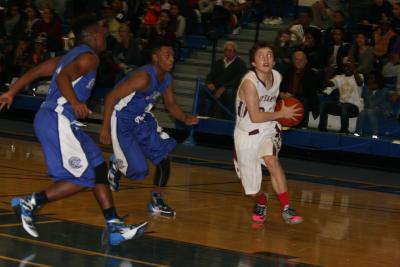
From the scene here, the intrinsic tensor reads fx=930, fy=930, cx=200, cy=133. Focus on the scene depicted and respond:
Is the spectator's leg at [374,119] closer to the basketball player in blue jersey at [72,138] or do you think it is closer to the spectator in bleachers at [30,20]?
the spectator in bleachers at [30,20]

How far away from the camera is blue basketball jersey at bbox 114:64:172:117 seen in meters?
9.24

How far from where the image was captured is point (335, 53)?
56.9 feet

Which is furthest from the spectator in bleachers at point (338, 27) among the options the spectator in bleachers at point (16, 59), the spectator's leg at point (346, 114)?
the spectator in bleachers at point (16, 59)

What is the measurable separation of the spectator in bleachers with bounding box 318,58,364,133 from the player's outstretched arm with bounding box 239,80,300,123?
283 inches

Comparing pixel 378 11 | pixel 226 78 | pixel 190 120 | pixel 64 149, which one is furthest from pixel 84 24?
pixel 378 11

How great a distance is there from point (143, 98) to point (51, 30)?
38.5 ft

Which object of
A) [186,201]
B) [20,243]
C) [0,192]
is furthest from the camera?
[186,201]

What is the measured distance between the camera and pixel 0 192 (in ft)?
32.7

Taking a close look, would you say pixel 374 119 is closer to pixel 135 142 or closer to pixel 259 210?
pixel 259 210

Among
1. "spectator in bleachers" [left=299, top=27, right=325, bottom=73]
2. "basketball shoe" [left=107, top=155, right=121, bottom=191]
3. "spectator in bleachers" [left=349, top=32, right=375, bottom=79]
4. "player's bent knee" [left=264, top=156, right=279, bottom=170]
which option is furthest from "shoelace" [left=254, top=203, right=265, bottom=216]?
"spectator in bleachers" [left=299, top=27, right=325, bottom=73]

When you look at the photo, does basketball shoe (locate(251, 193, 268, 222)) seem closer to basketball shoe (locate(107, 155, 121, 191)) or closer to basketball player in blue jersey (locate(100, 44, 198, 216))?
basketball player in blue jersey (locate(100, 44, 198, 216))

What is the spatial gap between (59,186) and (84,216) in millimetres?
Result: 1400

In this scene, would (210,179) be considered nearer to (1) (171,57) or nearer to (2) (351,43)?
(1) (171,57)

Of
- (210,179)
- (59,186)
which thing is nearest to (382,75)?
(210,179)
